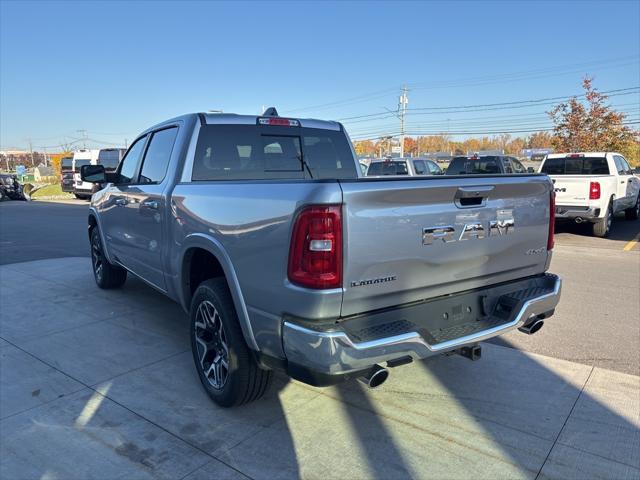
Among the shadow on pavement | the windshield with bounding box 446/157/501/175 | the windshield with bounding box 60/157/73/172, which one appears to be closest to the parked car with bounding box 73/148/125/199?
the windshield with bounding box 60/157/73/172

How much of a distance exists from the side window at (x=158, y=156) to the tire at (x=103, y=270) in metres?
1.83

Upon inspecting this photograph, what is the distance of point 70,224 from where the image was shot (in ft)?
47.9

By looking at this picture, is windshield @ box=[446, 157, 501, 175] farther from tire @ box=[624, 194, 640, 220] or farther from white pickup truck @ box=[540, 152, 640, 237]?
tire @ box=[624, 194, 640, 220]

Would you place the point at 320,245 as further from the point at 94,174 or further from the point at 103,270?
the point at 103,270

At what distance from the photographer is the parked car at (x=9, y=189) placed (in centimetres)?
2788

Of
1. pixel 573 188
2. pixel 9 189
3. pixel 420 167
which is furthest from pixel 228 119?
pixel 9 189

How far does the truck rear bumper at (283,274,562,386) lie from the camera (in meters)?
2.37

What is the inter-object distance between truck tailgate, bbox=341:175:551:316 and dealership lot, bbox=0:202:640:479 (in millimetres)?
921

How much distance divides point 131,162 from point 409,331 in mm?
3883

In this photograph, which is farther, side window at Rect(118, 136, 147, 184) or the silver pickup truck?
side window at Rect(118, 136, 147, 184)

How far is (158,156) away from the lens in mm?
4438

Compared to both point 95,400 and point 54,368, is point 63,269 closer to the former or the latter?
point 54,368

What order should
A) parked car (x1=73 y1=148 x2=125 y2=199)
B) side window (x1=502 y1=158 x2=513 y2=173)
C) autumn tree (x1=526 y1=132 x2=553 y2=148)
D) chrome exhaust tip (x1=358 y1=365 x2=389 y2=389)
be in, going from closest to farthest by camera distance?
chrome exhaust tip (x1=358 y1=365 x2=389 y2=389)
side window (x1=502 y1=158 x2=513 y2=173)
parked car (x1=73 y1=148 x2=125 y2=199)
autumn tree (x1=526 y1=132 x2=553 y2=148)

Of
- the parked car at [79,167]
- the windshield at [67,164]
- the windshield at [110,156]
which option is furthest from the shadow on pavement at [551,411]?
the windshield at [67,164]
